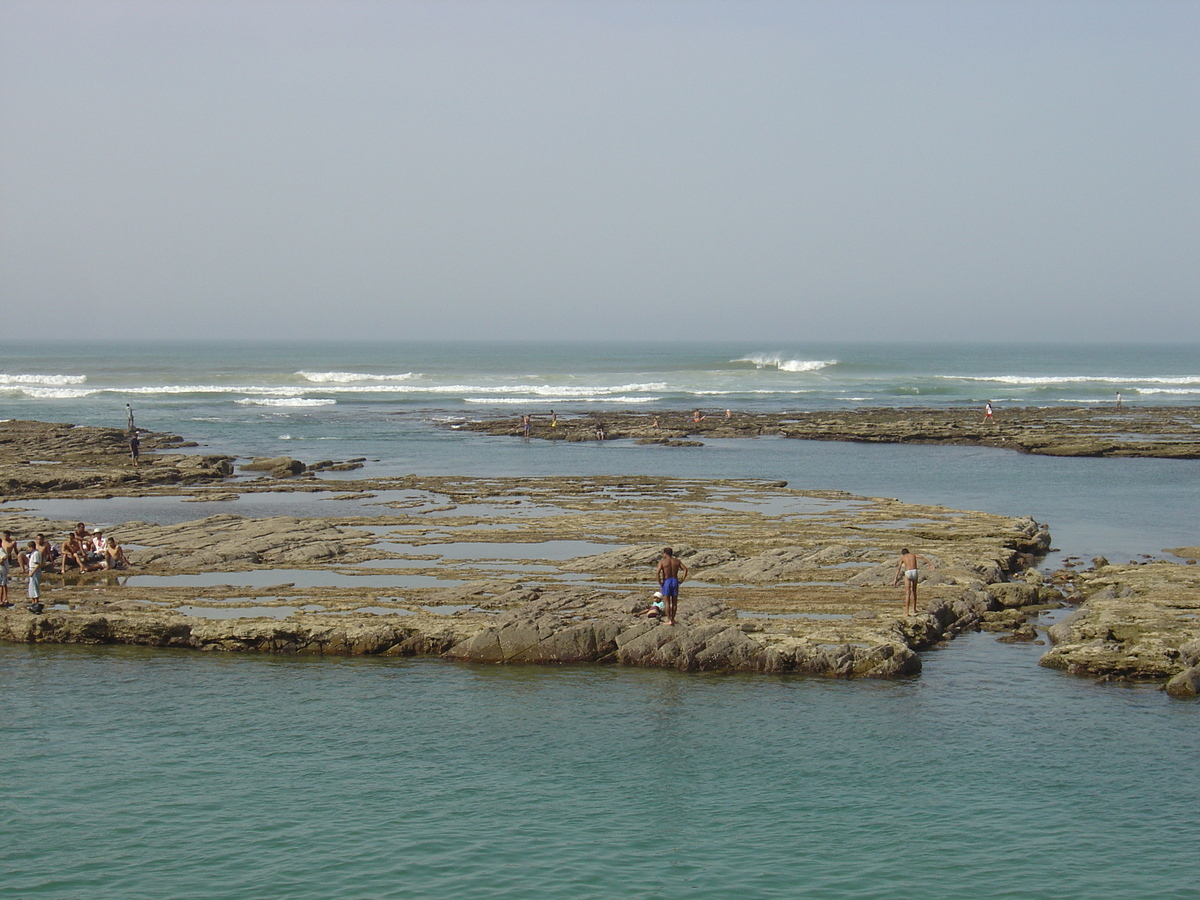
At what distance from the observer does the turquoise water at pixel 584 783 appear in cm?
1466

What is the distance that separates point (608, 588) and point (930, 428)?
47.5 meters

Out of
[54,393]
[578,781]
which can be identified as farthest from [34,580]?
[54,393]

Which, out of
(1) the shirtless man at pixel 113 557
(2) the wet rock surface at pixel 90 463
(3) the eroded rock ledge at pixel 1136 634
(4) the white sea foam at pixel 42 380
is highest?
(4) the white sea foam at pixel 42 380

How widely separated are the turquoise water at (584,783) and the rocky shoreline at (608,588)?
35.8 inches

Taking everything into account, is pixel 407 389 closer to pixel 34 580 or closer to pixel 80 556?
pixel 80 556

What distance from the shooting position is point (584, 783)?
1742cm

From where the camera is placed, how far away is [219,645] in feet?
78.8

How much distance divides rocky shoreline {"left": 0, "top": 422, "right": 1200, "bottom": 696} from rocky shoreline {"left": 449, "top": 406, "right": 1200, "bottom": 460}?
25122 mm

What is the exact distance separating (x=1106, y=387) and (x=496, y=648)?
11343cm

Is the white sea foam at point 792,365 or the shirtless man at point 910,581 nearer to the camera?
the shirtless man at point 910,581

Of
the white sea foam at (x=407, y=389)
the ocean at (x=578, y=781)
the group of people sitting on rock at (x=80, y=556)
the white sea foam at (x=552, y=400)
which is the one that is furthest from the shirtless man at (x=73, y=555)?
the white sea foam at (x=407, y=389)

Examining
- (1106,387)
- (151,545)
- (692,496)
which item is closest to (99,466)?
(151,545)

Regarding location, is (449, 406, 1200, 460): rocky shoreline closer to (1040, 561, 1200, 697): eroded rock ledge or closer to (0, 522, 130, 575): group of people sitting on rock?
(1040, 561, 1200, 697): eroded rock ledge

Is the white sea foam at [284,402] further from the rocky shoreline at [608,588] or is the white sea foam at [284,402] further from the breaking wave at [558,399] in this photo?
the rocky shoreline at [608,588]
